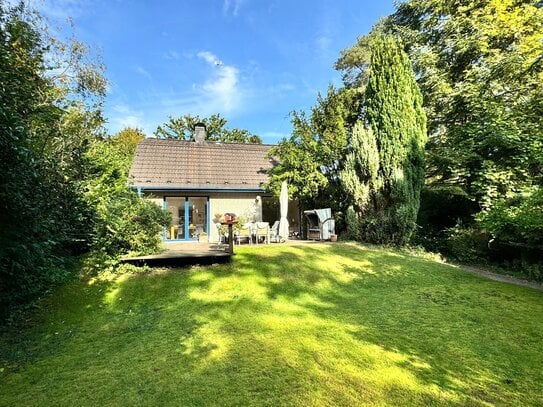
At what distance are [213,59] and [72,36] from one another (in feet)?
20.3

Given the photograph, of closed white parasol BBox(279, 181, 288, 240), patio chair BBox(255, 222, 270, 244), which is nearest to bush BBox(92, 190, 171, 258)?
patio chair BBox(255, 222, 270, 244)

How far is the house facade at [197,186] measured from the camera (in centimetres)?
1403

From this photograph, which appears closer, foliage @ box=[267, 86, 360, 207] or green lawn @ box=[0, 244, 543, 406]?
green lawn @ box=[0, 244, 543, 406]

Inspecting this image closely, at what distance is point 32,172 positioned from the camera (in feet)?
13.4

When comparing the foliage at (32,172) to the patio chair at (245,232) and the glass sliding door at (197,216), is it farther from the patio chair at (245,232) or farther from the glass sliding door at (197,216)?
the glass sliding door at (197,216)

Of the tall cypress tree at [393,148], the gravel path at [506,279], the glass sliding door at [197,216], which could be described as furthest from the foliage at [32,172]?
the gravel path at [506,279]

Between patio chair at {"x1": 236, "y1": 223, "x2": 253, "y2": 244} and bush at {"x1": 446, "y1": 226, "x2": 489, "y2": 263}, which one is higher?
patio chair at {"x1": 236, "y1": 223, "x2": 253, "y2": 244}

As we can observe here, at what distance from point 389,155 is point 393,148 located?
303mm

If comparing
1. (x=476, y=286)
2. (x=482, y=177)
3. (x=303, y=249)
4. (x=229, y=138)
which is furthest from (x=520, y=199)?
(x=229, y=138)

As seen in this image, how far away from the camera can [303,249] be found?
10.1 meters

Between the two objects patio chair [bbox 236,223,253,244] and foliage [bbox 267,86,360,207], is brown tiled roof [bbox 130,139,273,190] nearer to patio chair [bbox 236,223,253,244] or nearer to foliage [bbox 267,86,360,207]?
foliage [bbox 267,86,360,207]

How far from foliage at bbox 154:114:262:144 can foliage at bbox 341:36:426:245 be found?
83.5 ft

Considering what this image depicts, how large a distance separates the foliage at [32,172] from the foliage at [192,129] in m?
24.2

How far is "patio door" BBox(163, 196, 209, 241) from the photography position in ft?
46.5
